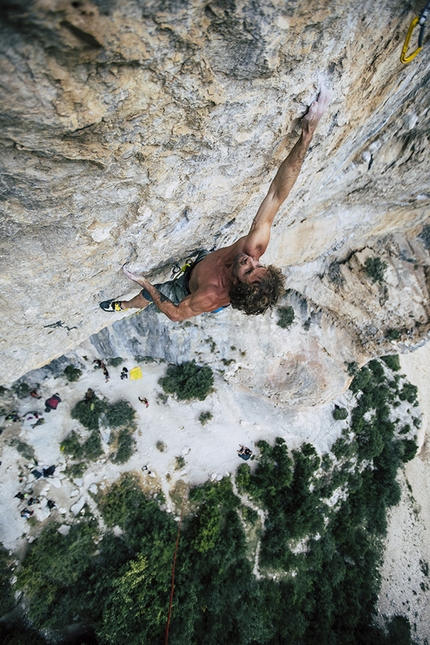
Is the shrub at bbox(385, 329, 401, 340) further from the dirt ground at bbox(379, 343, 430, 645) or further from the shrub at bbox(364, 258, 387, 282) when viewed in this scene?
the dirt ground at bbox(379, 343, 430, 645)

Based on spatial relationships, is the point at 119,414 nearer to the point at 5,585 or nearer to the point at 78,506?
the point at 78,506

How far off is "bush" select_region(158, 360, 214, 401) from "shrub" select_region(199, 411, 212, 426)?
0.85 m

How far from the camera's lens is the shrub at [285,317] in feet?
37.0

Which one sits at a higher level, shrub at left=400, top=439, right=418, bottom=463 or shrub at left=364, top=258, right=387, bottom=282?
shrub at left=364, top=258, right=387, bottom=282

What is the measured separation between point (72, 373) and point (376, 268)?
35.1 ft

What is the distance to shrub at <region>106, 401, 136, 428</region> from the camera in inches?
448

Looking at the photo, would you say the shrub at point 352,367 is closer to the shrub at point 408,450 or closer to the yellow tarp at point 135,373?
the shrub at point 408,450

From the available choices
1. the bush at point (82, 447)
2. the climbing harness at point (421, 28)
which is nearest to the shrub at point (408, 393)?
the bush at point (82, 447)

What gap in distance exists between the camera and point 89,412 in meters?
11.1

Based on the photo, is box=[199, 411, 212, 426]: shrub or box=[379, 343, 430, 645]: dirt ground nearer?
box=[199, 411, 212, 426]: shrub

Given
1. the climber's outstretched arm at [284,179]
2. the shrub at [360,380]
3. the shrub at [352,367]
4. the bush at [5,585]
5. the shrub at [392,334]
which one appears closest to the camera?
the climber's outstretched arm at [284,179]

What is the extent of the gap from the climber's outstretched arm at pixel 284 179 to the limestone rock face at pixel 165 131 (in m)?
0.13

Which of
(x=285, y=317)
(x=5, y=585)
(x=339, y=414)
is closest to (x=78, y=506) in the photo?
(x=5, y=585)

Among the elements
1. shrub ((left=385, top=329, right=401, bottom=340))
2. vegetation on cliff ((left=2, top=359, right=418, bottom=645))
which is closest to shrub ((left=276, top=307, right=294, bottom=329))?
shrub ((left=385, top=329, right=401, bottom=340))
